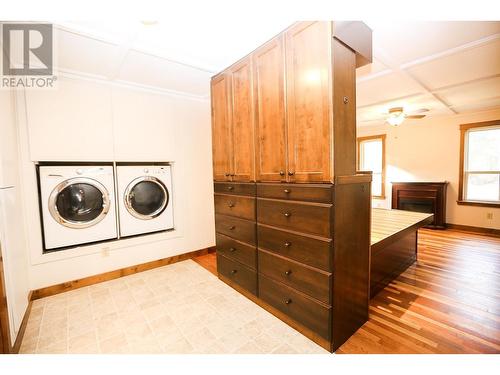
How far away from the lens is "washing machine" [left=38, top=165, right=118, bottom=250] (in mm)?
2332

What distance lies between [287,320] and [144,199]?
2.22 metres

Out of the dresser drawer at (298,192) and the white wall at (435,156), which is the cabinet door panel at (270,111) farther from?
the white wall at (435,156)

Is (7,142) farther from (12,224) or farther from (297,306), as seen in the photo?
(297,306)

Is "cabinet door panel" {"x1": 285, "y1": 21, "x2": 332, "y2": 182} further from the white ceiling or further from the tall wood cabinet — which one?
the tall wood cabinet

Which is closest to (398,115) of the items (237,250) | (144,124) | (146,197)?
(237,250)

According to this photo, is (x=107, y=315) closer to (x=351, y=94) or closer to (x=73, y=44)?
(x=73, y=44)

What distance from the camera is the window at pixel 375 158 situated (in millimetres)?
5700

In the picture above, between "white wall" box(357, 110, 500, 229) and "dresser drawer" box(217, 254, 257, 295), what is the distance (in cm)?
487

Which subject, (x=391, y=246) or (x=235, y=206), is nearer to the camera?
(x=235, y=206)

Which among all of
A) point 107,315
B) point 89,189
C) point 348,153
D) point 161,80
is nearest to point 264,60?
point 348,153

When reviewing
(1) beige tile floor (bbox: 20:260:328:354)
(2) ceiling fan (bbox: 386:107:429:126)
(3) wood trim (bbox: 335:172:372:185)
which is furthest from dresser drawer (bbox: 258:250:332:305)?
(2) ceiling fan (bbox: 386:107:429:126)

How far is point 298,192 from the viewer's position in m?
1.62

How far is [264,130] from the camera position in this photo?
1861mm
